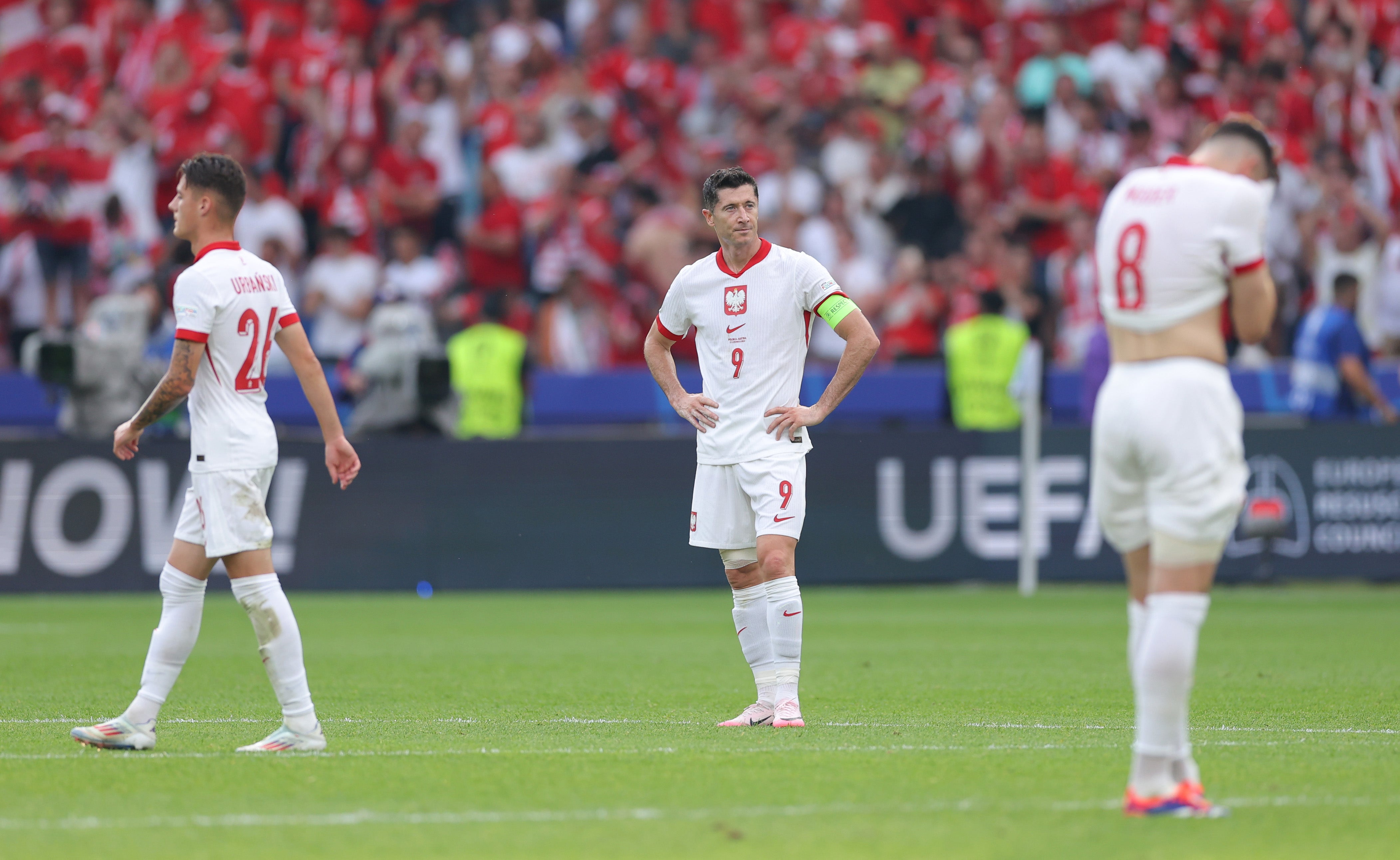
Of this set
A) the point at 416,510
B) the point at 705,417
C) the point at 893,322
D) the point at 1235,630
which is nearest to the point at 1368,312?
the point at 893,322

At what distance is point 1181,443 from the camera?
18.1 feet

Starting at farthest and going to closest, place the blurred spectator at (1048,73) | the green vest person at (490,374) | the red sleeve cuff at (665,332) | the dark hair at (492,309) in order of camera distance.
A: the blurred spectator at (1048,73) → the dark hair at (492,309) → the green vest person at (490,374) → the red sleeve cuff at (665,332)

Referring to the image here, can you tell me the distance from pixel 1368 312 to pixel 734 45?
28.3 ft

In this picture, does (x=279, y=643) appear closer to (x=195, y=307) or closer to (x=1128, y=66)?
(x=195, y=307)

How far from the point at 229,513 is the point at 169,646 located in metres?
0.62

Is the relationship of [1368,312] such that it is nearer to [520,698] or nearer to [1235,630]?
[1235,630]

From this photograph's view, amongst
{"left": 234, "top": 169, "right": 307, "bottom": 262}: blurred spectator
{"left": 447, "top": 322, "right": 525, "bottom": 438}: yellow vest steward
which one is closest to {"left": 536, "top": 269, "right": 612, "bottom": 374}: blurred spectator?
{"left": 447, "top": 322, "right": 525, "bottom": 438}: yellow vest steward

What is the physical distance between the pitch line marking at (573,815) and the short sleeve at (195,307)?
204 cm

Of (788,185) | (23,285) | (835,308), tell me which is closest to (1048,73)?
(788,185)

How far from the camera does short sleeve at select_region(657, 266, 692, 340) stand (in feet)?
Result: 28.0

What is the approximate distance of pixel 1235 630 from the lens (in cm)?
1301

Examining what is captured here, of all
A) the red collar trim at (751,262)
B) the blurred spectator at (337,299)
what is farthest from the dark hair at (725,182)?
the blurred spectator at (337,299)

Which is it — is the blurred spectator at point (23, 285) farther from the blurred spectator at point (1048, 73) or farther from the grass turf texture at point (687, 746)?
the blurred spectator at point (1048, 73)

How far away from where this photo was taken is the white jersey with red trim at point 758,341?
8.29m
